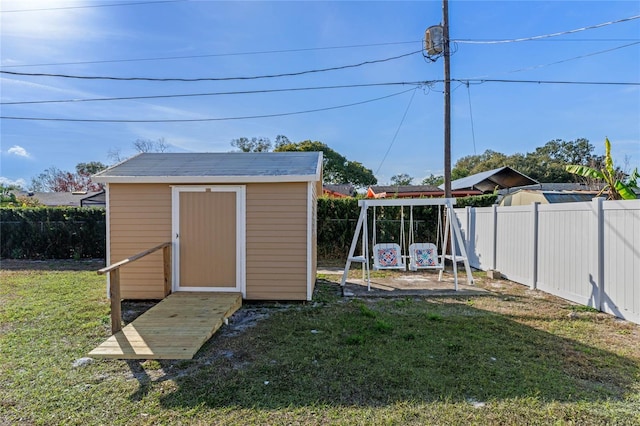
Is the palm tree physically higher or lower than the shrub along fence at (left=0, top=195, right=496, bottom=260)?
higher

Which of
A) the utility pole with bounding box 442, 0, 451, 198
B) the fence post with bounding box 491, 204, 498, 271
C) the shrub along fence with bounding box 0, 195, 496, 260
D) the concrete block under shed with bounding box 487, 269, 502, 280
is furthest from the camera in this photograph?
the shrub along fence with bounding box 0, 195, 496, 260

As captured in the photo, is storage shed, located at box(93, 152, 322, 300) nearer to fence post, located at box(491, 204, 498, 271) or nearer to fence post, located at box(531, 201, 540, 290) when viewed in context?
fence post, located at box(531, 201, 540, 290)

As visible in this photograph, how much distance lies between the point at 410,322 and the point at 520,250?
3.77 m

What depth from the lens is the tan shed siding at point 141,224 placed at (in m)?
5.39

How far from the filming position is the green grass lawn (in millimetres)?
2320

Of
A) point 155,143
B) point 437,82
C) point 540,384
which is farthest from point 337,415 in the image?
point 155,143

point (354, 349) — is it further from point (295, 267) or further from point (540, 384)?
point (295, 267)

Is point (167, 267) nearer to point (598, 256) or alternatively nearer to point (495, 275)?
point (598, 256)

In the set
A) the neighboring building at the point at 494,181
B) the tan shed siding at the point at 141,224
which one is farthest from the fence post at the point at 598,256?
the neighboring building at the point at 494,181

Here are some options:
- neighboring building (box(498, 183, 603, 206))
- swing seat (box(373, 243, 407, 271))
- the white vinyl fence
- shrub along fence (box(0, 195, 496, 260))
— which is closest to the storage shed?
swing seat (box(373, 243, 407, 271))

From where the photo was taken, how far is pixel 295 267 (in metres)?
5.32

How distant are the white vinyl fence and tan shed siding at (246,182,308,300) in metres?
4.13

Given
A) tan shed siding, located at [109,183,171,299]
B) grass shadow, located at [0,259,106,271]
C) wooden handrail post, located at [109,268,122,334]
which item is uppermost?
tan shed siding, located at [109,183,171,299]

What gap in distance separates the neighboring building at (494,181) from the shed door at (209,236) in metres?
15.2
